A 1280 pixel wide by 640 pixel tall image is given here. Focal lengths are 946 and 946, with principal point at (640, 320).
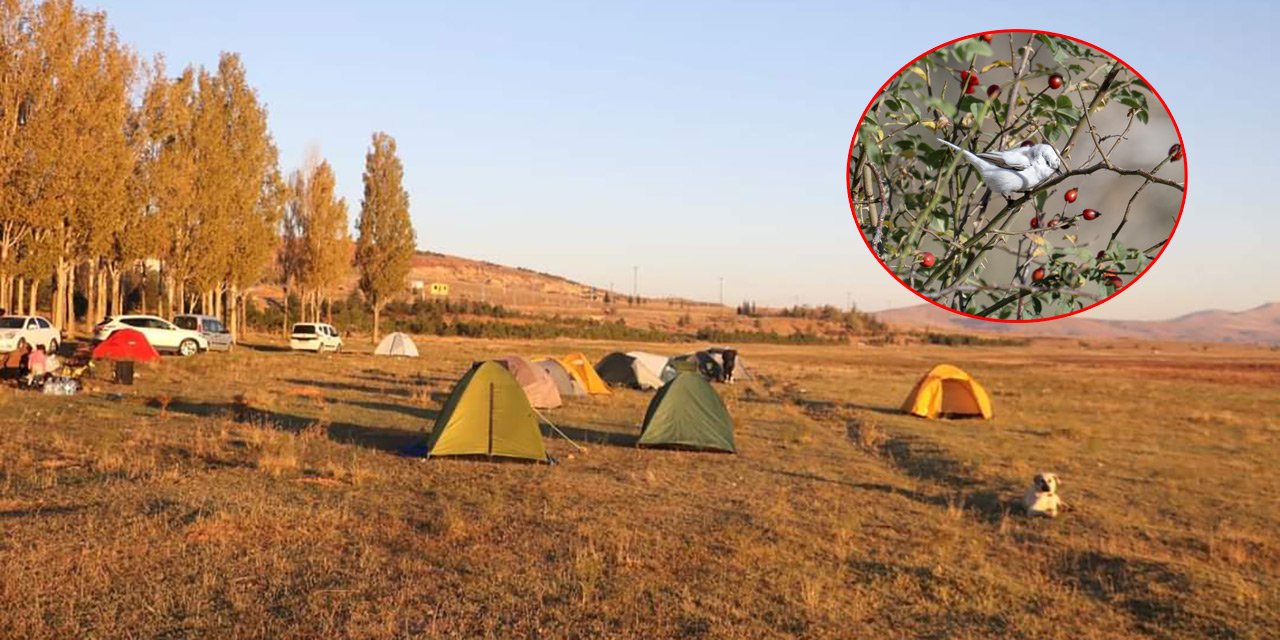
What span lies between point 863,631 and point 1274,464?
15191 millimetres

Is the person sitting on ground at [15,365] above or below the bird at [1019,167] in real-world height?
below

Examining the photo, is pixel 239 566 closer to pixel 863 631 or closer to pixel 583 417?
pixel 863 631

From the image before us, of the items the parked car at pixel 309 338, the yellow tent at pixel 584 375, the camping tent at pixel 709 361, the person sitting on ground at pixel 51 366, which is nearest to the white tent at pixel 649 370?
the yellow tent at pixel 584 375

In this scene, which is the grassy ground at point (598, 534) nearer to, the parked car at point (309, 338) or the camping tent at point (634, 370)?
the camping tent at point (634, 370)

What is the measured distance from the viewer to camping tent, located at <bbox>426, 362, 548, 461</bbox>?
561 inches

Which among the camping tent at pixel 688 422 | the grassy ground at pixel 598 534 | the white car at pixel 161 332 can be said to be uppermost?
the white car at pixel 161 332

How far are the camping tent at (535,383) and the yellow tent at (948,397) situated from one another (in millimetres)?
9695

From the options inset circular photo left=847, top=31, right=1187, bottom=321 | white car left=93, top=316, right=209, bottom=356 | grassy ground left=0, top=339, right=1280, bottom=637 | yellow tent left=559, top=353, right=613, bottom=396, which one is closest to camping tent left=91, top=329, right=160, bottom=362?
white car left=93, top=316, right=209, bottom=356

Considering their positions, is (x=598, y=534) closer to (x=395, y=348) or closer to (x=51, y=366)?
(x=51, y=366)

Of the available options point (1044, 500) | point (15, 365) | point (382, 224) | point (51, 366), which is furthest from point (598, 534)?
point (382, 224)

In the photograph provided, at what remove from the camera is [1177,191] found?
1805 mm

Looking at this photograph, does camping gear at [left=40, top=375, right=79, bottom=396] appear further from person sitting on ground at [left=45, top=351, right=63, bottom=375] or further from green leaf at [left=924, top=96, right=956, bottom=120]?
green leaf at [left=924, top=96, right=956, bottom=120]

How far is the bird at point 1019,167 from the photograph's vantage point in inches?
71.8

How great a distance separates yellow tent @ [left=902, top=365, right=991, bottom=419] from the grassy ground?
15.1 ft
